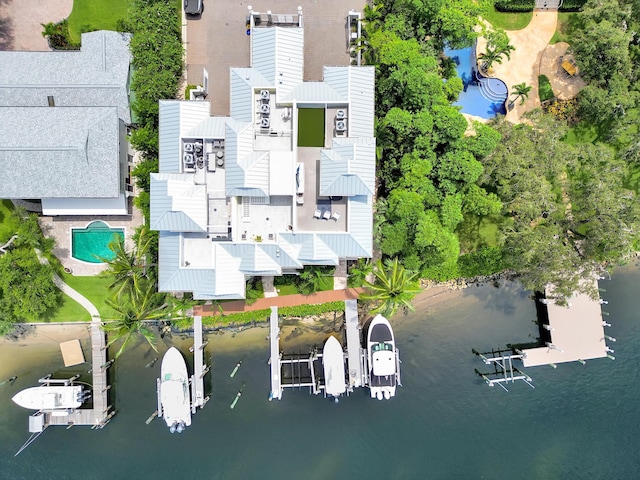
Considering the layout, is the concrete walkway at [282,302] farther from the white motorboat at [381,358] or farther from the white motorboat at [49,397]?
the white motorboat at [49,397]

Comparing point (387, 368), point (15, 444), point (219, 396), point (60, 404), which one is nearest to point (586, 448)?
point (387, 368)

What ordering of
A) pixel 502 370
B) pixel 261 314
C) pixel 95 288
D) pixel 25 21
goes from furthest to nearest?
1. pixel 502 370
2. pixel 261 314
3. pixel 95 288
4. pixel 25 21

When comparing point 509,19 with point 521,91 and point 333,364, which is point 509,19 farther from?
point 333,364

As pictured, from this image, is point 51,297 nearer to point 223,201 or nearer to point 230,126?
point 223,201

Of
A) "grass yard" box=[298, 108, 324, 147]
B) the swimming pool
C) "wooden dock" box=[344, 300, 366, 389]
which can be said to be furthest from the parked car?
"wooden dock" box=[344, 300, 366, 389]

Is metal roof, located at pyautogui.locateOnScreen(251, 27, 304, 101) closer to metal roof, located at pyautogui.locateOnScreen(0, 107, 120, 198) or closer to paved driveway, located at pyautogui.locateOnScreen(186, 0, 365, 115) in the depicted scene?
paved driveway, located at pyautogui.locateOnScreen(186, 0, 365, 115)

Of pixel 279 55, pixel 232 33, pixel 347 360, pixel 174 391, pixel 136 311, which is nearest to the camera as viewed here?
pixel 279 55

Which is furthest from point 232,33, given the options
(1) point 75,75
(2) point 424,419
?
(2) point 424,419
